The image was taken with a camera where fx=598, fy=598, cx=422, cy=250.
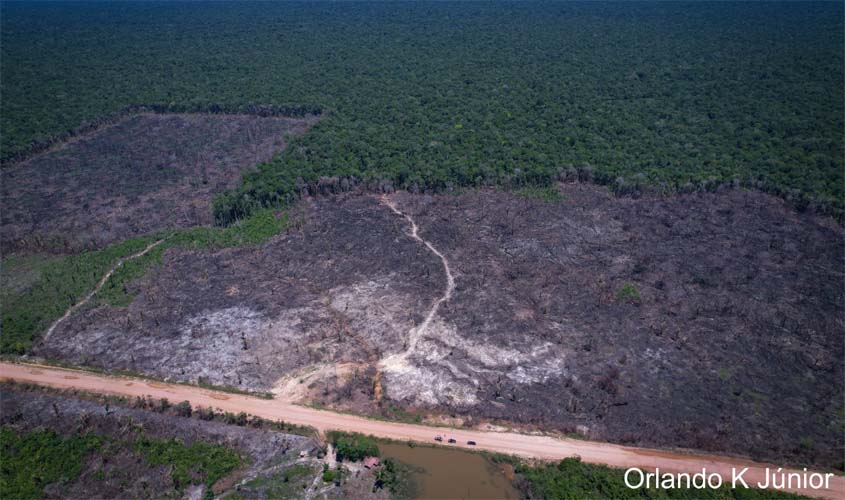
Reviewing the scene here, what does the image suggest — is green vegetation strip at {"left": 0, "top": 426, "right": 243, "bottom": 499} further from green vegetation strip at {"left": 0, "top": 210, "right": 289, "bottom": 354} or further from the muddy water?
green vegetation strip at {"left": 0, "top": 210, "right": 289, "bottom": 354}

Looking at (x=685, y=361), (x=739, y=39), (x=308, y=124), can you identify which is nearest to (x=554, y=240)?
(x=685, y=361)

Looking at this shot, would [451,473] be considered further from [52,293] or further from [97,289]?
[52,293]

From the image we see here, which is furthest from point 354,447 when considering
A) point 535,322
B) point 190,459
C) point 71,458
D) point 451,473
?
point 535,322

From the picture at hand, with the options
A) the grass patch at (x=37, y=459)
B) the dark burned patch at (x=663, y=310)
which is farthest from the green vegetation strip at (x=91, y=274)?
the dark burned patch at (x=663, y=310)

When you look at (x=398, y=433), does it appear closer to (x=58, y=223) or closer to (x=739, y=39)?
(x=58, y=223)

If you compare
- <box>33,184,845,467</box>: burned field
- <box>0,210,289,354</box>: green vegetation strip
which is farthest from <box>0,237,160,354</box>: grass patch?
<box>33,184,845,467</box>: burned field

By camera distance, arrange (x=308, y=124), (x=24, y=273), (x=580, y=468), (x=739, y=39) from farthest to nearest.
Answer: (x=739, y=39)
(x=308, y=124)
(x=24, y=273)
(x=580, y=468)
